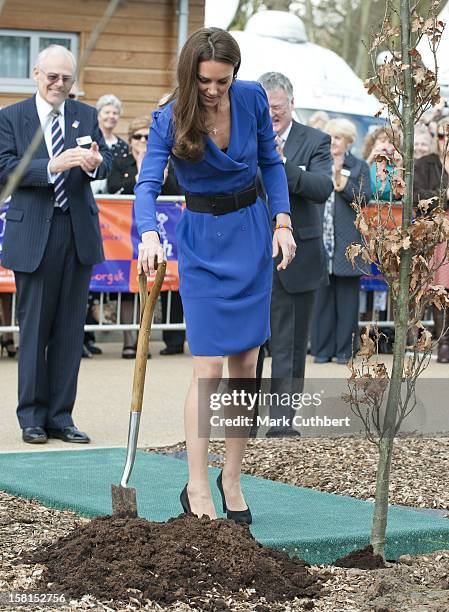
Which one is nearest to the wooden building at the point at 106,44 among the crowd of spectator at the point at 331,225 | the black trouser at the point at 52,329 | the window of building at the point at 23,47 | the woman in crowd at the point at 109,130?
the window of building at the point at 23,47

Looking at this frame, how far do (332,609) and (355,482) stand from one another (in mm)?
2316

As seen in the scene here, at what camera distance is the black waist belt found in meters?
5.52

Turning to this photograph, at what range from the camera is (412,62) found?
4.88m

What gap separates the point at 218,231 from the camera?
5508mm

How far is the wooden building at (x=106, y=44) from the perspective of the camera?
56.1ft

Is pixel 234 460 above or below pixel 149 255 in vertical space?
below

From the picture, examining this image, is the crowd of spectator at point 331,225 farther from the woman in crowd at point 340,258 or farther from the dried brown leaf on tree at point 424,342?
the dried brown leaf on tree at point 424,342

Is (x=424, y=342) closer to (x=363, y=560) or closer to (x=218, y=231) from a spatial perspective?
(x=363, y=560)

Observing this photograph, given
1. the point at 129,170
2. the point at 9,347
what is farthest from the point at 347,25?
the point at 9,347

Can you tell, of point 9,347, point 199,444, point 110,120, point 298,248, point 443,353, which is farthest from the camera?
point 443,353

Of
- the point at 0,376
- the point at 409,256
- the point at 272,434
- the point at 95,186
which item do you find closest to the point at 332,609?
the point at 409,256

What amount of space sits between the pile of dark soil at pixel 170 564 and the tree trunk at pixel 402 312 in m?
0.40

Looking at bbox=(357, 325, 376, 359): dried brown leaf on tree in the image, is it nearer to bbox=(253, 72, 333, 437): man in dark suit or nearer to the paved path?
bbox=(253, 72, 333, 437): man in dark suit

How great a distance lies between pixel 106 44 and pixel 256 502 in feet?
39.2
